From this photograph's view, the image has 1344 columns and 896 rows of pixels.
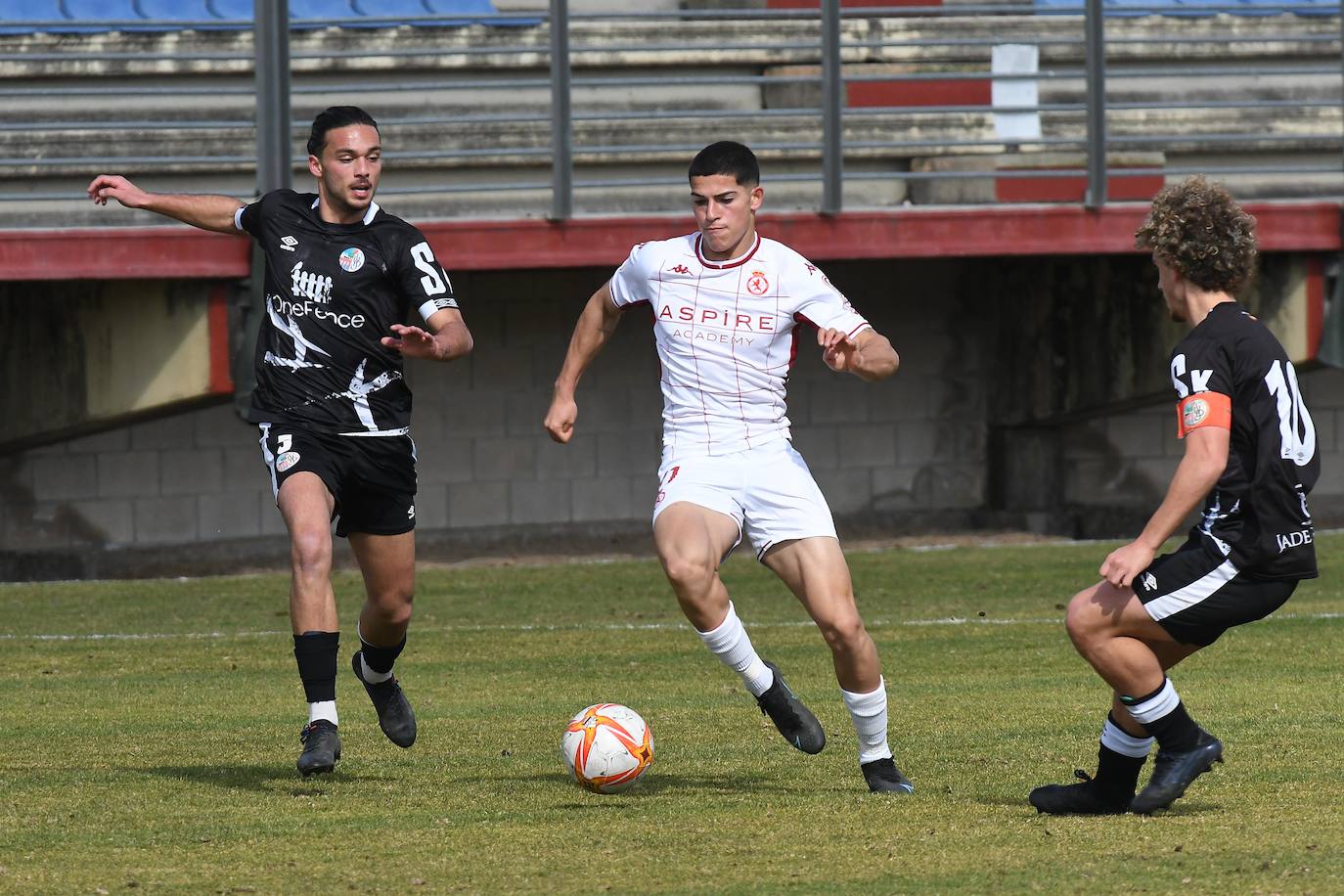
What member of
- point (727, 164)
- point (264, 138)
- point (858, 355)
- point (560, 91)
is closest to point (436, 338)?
point (727, 164)

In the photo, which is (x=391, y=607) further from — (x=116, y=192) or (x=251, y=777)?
(x=116, y=192)

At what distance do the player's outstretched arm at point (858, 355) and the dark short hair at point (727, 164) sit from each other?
0.61 metres

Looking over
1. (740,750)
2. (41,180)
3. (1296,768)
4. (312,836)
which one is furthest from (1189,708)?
(41,180)

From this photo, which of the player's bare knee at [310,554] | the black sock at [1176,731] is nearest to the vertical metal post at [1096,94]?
the player's bare knee at [310,554]

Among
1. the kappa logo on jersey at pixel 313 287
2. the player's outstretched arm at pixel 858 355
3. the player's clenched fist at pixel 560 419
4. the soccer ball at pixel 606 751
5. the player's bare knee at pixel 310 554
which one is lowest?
the soccer ball at pixel 606 751

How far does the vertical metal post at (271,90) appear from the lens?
523 inches

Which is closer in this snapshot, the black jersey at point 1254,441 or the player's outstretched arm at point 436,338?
the black jersey at point 1254,441

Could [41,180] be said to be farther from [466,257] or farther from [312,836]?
[312,836]

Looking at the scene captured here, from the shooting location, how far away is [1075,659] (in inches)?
377

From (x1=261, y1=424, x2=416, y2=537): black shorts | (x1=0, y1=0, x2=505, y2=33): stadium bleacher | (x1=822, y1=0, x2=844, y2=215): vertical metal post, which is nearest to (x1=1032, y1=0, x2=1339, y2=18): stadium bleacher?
(x1=822, y1=0, x2=844, y2=215): vertical metal post

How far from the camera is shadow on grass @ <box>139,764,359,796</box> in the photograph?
6.48m

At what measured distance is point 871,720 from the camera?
624 centimetres

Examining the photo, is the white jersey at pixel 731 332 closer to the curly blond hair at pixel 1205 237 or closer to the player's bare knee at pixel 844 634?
the player's bare knee at pixel 844 634

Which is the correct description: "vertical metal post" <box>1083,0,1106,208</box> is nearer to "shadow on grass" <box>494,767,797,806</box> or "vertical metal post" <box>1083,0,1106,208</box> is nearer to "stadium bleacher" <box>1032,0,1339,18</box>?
"stadium bleacher" <box>1032,0,1339,18</box>
